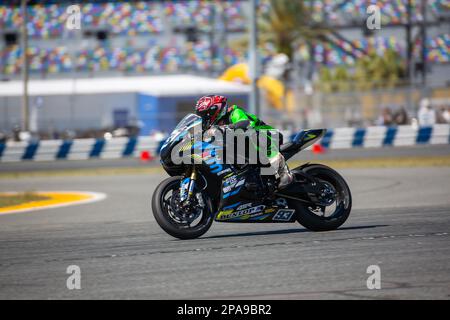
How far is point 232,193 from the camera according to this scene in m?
9.25

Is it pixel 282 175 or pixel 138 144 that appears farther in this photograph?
pixel 138 144

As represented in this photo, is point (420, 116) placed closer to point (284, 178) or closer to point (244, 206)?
point (284, 178)

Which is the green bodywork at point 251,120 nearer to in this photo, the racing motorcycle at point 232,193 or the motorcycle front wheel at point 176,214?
the racing motorcycle at point 232,193

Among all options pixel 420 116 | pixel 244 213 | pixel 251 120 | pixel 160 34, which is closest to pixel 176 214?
pixel 244 213

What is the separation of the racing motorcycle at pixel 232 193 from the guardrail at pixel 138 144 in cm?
1839

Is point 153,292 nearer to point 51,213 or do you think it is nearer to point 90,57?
point 51,213

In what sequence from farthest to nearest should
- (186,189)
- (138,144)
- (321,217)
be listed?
1. (138,144)
2. (321,217)
3. (186,189)

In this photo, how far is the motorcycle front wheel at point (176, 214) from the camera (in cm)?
888

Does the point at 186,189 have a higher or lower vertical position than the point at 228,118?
lower

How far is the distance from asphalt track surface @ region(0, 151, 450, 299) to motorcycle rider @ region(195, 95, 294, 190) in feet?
2.12

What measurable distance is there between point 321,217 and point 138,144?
62.4 ft

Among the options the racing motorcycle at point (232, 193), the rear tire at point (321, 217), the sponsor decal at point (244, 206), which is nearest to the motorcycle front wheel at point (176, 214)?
the racing motorcycle at point (232, 193)

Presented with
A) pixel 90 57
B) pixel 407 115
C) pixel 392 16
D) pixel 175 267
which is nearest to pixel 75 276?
pixel 175 267

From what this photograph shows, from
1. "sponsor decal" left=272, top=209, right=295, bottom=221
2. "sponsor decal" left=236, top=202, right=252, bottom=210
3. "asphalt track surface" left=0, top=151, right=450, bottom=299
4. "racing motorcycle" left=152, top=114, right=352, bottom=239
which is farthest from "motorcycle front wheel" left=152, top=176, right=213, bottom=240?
"sponsor decal" left=272, top=209, right=295, bottom=221
